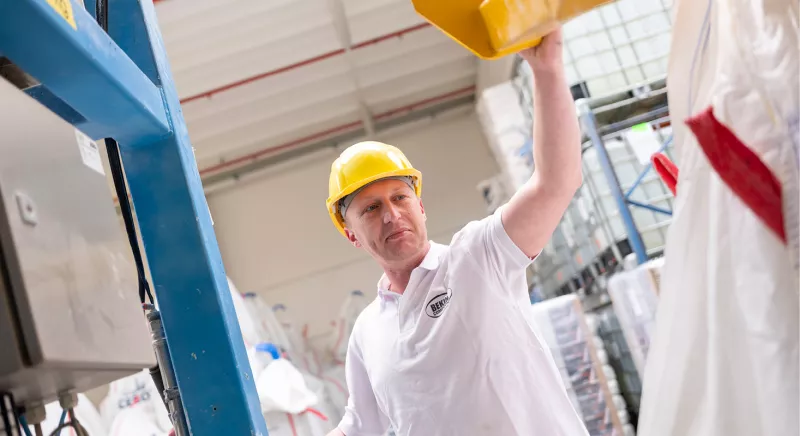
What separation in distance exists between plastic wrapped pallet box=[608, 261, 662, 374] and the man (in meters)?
2.21

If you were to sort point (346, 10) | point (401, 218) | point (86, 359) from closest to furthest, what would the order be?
1. point (86, 359)
2. point (401, 218)
3. point (346, 10)

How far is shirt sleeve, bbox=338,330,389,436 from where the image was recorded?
7.28 ft

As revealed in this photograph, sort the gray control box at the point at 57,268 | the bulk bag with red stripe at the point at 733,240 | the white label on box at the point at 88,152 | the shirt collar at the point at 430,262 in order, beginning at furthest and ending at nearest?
the shirt collar at the point at 430,262 < the white label on box at the point at 88,152 < the gray control box at the point at 57,268 < the bulk bag with red stripe at the point at 733,240

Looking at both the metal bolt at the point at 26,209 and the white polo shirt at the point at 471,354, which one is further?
the white polo shirt at the point at 471,354

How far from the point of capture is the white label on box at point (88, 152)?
116cm

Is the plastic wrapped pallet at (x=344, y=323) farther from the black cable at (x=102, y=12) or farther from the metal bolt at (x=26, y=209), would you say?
the metal bolt at (x=26, y=209)

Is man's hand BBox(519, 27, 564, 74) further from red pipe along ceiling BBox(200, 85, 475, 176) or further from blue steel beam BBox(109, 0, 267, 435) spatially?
red pipe along ceiling BBox(200, 85, 475, 176)

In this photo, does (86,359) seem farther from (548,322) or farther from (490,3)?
(548,322)

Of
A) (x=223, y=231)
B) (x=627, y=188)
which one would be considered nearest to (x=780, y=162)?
(x=627, y=188)

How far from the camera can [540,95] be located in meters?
1.39

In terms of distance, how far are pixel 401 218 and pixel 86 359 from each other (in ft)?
3.96

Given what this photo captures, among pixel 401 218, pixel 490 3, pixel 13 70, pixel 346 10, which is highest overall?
pixel 346 10

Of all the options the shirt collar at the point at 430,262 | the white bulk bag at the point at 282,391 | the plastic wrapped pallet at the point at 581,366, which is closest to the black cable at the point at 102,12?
the shirt collar at the point at 430,262

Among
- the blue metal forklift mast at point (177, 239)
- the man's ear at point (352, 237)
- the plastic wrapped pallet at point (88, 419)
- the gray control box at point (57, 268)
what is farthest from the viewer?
the plastic wrapped pallet at point (88, 419)
